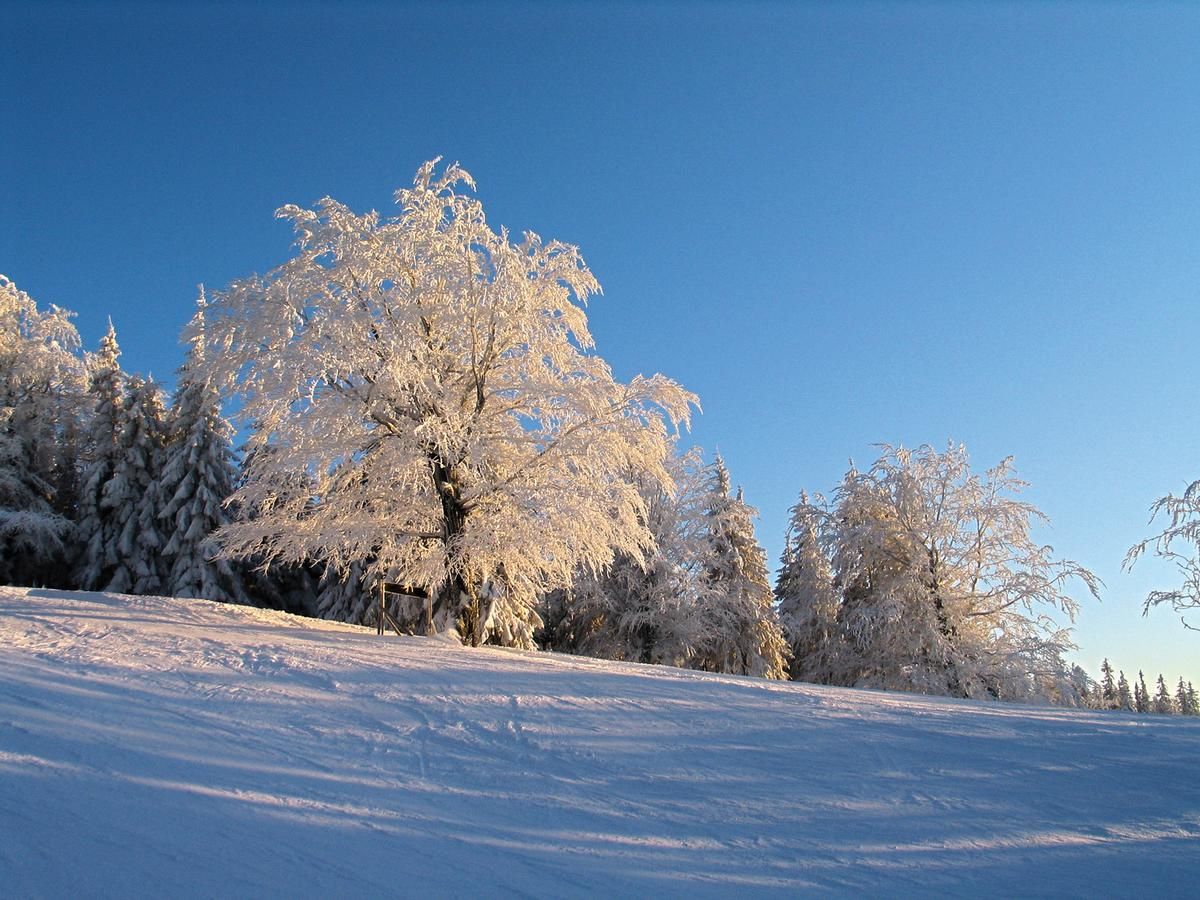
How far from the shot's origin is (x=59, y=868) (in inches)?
205

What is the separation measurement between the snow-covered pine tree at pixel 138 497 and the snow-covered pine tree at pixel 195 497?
1.38 ft

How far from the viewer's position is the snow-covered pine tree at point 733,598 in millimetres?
32312

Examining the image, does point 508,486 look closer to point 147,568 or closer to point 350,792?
point 350,792

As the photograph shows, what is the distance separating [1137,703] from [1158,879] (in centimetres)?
11711

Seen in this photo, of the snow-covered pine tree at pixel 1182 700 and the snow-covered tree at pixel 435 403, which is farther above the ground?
the snow-covered tree at pixel 435 403

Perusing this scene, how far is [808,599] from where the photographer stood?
3556 centimetres

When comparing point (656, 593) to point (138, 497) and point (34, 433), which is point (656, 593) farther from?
point (34, 433)

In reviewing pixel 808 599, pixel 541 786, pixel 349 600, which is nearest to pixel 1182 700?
pixel 808 599

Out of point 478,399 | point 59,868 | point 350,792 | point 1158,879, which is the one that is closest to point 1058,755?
point 1158,879

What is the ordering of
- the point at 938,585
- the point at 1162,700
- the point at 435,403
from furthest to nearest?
the point at 1162,700, the point at 938,585, the point at 435,403

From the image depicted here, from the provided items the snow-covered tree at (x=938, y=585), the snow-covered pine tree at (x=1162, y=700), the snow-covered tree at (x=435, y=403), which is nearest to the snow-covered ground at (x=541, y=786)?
the snow-covered tree at (x=435, y=403)

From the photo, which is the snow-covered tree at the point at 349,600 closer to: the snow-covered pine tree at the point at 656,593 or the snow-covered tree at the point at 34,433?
the snow-covered pine tree at the point at 656,593

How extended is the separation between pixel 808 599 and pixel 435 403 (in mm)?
25339

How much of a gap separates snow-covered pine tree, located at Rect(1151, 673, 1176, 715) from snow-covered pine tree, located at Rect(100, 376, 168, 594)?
4303 inches
